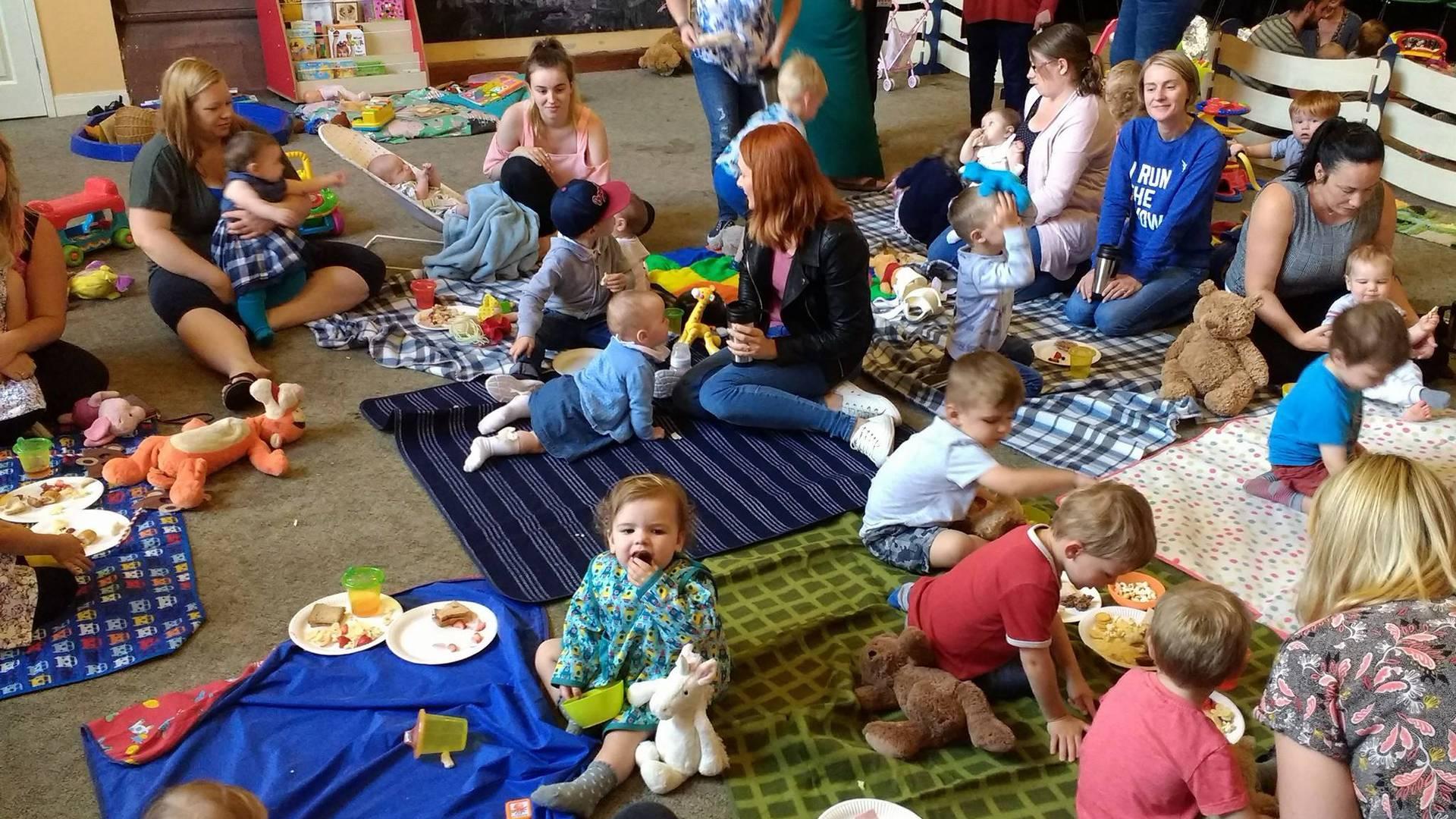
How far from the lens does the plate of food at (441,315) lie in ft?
16.6

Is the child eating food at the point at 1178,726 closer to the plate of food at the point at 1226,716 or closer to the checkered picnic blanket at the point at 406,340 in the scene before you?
the plate of food at the point at 1226,716

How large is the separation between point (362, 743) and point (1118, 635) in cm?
192

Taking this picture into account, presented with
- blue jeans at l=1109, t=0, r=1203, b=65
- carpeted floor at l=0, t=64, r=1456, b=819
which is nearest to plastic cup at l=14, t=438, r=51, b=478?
carpeted floor at l=0, t=64, r=1456, b=819

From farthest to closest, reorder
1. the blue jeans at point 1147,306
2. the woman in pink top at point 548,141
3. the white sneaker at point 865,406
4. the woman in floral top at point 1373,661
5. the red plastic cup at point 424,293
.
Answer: the woman in pink top at point 548,141
the red plastic cup at point 424,293
the blue jeans at point 1147,306
the white sneaker at point 865,406
the woman in floral top at point 1373,661

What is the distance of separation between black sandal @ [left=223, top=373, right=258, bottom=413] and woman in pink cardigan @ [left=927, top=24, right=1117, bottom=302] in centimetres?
328

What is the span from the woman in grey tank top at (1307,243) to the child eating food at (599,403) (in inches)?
90.1

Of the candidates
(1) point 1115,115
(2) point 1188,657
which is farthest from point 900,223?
(2) point 1188,657

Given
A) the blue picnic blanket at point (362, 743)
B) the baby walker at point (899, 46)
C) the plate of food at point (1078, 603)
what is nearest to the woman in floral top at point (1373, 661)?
the plate of food at point (1078, 603)

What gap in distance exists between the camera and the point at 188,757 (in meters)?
2.74

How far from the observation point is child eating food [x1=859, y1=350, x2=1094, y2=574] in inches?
123

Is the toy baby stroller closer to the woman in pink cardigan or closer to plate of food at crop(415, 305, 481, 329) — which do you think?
the woman in pink cardigan

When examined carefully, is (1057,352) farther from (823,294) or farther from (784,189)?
(784,189)

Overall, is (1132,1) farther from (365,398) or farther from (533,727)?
(533,727)

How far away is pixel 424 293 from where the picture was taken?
17.0 feet
